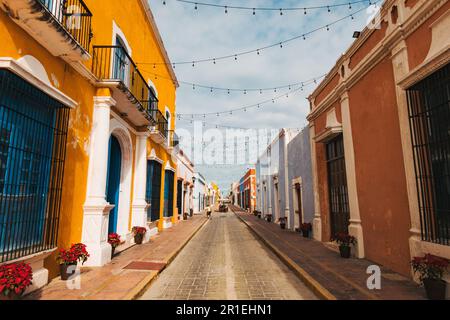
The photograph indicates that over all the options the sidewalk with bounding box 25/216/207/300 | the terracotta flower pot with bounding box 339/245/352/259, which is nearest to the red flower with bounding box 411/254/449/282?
the terracotta flower pot with bounding box 339/245/352/259

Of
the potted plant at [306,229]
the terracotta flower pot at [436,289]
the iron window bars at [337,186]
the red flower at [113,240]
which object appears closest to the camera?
the terracotta flower pot at [436,289]

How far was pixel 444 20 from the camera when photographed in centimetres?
449

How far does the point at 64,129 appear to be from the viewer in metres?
5.40

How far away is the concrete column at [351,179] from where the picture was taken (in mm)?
7227

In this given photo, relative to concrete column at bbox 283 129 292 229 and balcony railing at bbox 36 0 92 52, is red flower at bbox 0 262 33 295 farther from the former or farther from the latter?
concrete column at bbox 283 129 292 229

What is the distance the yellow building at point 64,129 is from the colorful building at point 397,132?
21.7ft

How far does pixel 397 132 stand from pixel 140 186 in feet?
27.2

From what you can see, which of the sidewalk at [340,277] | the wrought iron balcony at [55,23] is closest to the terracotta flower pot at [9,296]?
the wrought iron balcony at [55,23]

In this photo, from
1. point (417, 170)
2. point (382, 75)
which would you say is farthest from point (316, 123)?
point (417, 170)

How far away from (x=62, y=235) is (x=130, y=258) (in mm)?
2169

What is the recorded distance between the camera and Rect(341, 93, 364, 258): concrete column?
7227 millimetres

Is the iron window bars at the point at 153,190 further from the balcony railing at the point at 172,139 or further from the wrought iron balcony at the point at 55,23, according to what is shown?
the wrought iron balcony at the point at 55,23

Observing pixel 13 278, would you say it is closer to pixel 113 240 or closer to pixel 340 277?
pixel 113 240

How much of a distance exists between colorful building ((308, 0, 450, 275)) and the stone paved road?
2.47 meters
